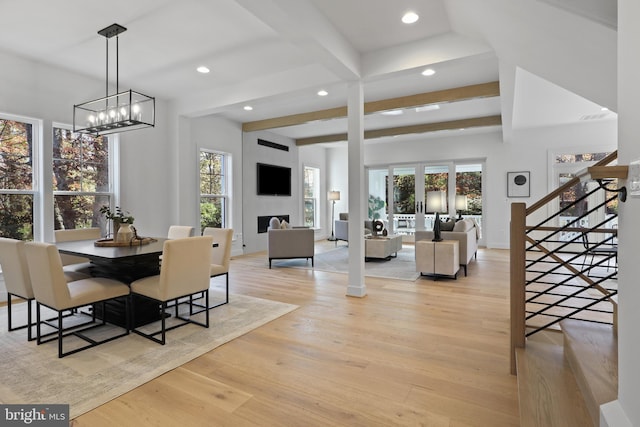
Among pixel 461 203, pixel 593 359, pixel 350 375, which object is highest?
pixel 461 203

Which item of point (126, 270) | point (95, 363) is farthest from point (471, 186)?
point (95, 363)

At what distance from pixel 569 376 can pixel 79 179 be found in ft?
19.1

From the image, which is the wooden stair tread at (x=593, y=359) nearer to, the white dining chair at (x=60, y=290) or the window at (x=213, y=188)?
the white dining chair at (x=60, y=290)

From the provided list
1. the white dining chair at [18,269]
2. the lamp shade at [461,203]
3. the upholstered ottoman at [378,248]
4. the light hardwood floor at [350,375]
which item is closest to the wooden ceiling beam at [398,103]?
the upholstered ottoman at [378,248]

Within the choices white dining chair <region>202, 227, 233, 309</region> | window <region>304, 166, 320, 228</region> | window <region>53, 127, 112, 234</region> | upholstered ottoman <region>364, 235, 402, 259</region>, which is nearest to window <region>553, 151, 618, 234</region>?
upholstered ottoman <region>364, 235, 402, 259</region>

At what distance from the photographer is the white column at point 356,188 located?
161 inches

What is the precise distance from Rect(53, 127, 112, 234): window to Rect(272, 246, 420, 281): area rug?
2.98 meters

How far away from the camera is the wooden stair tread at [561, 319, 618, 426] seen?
56.1 inches

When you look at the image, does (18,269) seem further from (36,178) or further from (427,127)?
(427,127)

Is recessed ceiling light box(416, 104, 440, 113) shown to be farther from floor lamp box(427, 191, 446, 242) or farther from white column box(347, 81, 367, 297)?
floor lamp box(427, 191, 446, 242)

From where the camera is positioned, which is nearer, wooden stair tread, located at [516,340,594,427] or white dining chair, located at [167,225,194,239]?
wooden stair tread, located at [516,340,594,427]

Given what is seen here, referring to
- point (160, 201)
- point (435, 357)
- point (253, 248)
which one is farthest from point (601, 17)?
point (253, 248)

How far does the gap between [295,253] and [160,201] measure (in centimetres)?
251

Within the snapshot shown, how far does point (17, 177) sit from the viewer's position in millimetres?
4168
